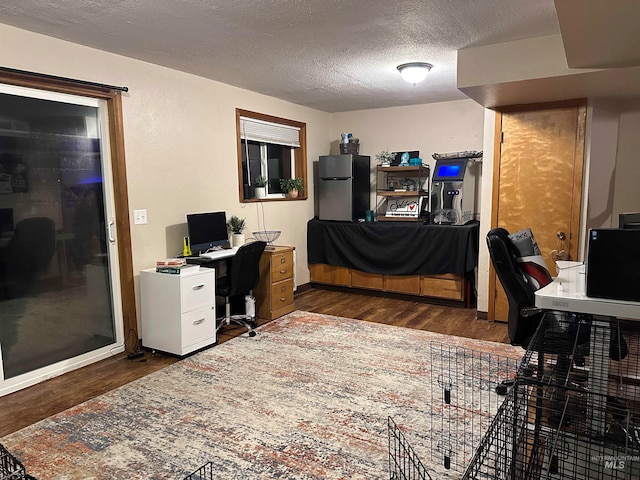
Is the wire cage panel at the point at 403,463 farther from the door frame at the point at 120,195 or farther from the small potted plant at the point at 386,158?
the small potted plant at the point at 386,158

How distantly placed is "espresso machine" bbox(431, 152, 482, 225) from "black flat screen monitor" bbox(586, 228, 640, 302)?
10.1ft

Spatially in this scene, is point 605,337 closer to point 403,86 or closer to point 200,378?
point 200,378

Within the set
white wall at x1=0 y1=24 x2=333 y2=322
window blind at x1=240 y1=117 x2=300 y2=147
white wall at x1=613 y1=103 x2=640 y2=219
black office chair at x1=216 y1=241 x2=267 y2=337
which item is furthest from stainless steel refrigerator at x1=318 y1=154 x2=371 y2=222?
white wall at x1=613 y1=103 x2=640 y2=219

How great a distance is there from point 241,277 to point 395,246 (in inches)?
80.6

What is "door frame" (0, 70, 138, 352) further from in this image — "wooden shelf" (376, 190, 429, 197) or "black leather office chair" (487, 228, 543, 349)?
"wooden shelf" (376, 190, 429, 197)

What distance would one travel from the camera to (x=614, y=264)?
1.94 m

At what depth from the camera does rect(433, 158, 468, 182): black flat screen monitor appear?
16.5 feet

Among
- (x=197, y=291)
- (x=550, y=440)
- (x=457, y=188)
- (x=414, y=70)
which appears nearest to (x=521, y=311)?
(x=550, y=440)

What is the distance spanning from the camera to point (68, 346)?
11.1ft

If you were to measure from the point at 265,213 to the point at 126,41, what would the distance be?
2424mm

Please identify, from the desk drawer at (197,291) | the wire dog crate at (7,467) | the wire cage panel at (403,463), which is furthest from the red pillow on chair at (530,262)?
the wire dog crate at (7,467)

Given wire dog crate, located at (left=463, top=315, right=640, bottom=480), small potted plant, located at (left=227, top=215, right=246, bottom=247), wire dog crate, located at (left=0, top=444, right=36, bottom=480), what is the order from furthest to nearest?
1. small potted plant, located at (left=227, top=215, right=246, bottom=247)
2. wire dog crate, located at (left=0, top=444, right=36, bottom=480)
3. wire dog crate, located at (left=463, top=315, right=640, bottom=480)

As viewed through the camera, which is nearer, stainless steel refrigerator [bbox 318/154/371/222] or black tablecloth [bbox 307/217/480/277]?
black tablecloth [bbox 307/217/480/277]

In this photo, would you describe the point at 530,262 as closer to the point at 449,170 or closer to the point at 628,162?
the point at 628,162
